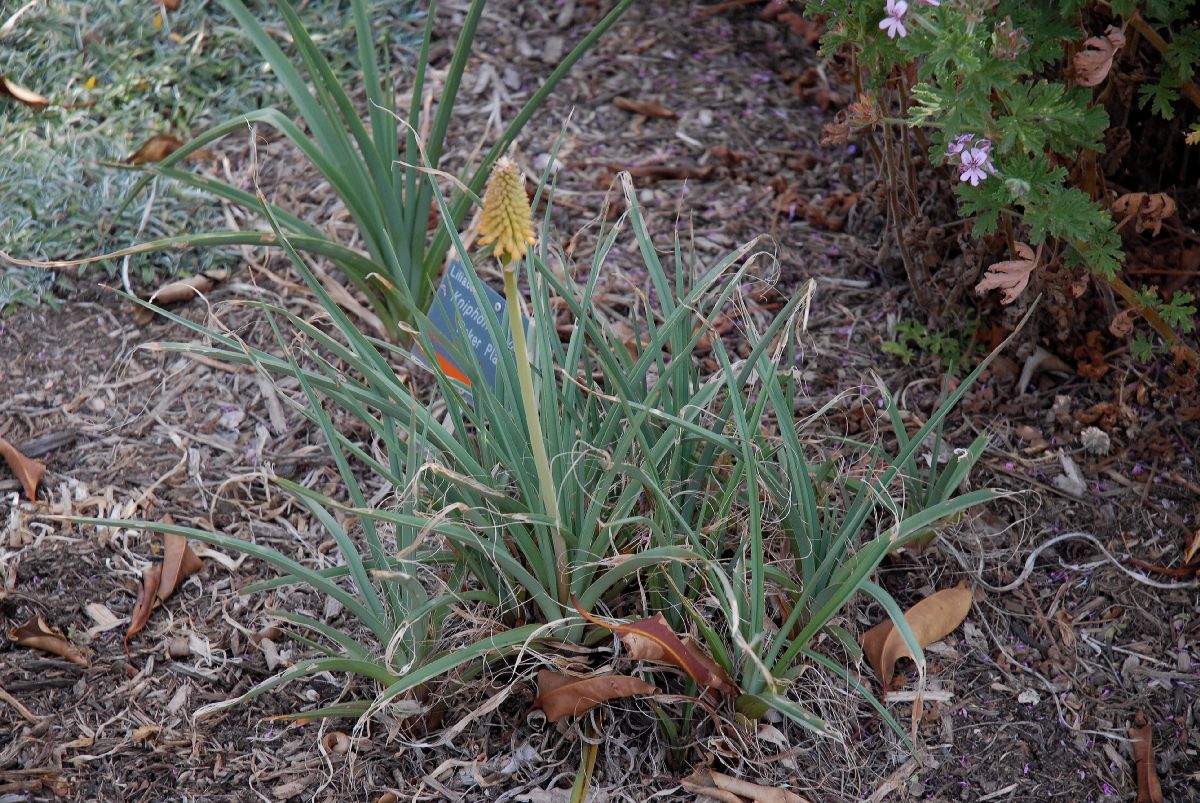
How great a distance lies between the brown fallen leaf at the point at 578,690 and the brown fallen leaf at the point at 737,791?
165 mm

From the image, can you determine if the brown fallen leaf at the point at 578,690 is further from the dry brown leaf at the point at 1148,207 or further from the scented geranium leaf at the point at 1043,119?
the dry brown leaf at the point at 1148,207

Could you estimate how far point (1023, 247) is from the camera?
182 cm

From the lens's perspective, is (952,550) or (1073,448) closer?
(952,550)

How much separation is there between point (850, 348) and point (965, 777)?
1010 millimetres

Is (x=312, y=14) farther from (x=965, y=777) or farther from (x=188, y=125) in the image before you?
(x=965, y=777)

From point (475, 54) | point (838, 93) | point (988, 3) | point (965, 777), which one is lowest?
point (965, 777)

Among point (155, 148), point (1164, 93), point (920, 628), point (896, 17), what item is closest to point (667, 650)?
point (920, 628)

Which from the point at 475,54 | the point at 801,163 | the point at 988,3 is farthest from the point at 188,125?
the point at 988,3

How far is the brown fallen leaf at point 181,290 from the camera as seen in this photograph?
8.51 feet

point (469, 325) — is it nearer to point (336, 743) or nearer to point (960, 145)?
point (336, 743)

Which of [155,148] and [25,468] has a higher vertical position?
[155,148]

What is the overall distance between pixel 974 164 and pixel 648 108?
1.44 m

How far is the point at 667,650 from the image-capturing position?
1.52 meters

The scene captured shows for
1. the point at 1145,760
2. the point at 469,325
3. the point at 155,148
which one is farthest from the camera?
the point at 155,148
